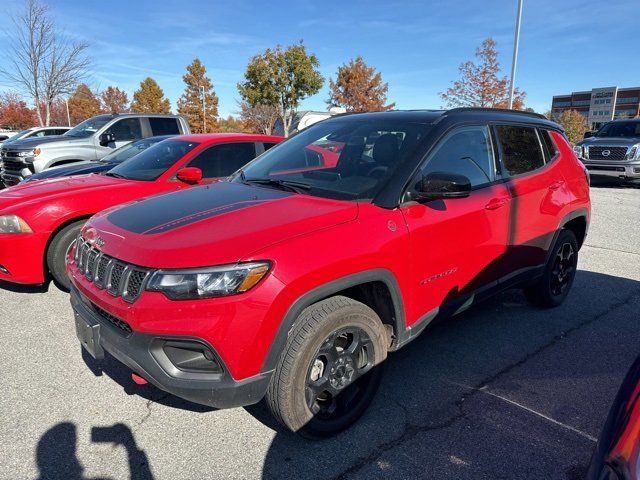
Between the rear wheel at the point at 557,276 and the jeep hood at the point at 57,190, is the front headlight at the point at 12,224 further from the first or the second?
the rear wheel at the point at 557,276

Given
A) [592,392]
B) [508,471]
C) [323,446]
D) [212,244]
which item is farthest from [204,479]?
[592,392]

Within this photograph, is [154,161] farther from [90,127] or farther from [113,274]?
[90,127]

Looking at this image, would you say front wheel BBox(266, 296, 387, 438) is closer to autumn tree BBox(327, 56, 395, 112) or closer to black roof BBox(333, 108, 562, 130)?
black roof BBox(333, 108, 562, 130)

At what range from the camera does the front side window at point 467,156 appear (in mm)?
3000

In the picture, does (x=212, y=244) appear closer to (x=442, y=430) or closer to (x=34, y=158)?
(x=442, y=430)

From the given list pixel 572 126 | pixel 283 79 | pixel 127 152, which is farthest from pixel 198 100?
pixel 127 152

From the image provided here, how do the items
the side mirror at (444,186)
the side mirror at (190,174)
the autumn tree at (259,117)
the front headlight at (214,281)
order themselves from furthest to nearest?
1. the autumn tree at (259,117)
2. the side mirror at (190,174)
3. the side mirror at (444,186)
4. the front headlight at (214,281)

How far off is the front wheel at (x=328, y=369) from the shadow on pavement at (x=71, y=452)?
756 mm

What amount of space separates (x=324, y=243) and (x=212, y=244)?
0.54m

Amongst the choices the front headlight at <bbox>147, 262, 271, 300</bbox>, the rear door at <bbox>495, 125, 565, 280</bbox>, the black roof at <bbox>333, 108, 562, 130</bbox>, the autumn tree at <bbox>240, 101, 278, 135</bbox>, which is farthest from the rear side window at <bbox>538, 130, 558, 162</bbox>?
the autumn tree at <bbox>240, 101, 278, 135</bbox>

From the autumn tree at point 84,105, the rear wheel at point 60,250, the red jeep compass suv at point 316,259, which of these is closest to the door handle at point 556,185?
the red jeep compass suv at point 316,259

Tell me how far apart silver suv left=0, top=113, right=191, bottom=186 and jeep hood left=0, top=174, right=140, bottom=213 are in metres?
4.85

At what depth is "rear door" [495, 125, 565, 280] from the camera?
3553 millimetres

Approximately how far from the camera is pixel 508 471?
2334mm
